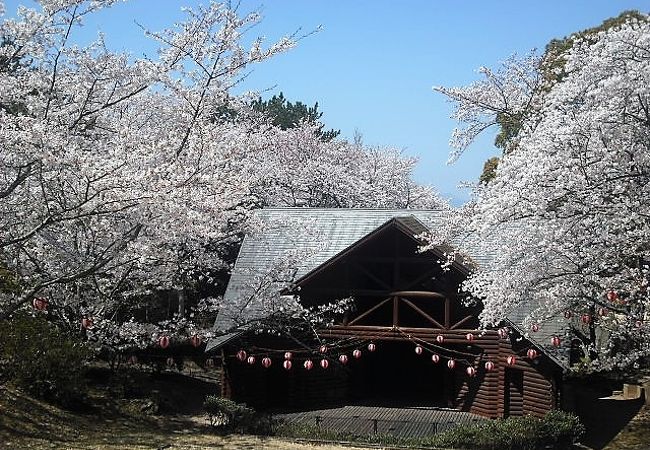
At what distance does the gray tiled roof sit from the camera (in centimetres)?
1883

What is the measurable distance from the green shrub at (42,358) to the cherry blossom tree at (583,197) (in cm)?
979

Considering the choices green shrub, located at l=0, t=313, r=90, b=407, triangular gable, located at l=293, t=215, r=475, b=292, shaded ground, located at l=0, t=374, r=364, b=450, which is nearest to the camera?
shaded ground, located at l=0, t=374, r=364, b=450

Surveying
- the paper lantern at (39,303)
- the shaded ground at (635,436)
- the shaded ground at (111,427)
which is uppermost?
the paper lantern at (39,303)

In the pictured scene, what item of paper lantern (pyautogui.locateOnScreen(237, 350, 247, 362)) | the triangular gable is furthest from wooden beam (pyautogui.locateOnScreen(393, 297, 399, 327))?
paper lantern (pyautogui.locateOnScreen(237, 350, 247, 362))

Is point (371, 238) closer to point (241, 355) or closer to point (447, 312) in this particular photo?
point (447, 312)

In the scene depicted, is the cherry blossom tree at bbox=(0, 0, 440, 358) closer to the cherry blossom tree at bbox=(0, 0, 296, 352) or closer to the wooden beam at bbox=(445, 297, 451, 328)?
the cherry blossom tree at bbox=(0, 0, 296, 352)

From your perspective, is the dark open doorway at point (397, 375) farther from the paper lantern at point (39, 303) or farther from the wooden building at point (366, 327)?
the paper lantern at point (39, 303)

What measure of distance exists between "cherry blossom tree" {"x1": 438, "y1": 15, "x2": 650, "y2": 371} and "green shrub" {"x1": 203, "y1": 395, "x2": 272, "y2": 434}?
24.6 feet

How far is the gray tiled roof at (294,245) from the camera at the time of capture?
741 inches

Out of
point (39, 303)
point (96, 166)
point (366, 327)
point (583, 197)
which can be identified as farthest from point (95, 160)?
point (366, 327)

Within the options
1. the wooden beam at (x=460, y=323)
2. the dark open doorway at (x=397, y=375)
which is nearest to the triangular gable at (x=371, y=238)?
the wooden beam at (x=460, y=323)

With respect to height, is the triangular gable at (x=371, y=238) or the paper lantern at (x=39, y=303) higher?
the triangular gable at (x=371, y=238)

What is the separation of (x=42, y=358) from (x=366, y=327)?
8.69 meters

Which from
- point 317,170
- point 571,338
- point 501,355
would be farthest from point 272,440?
point 317,170
